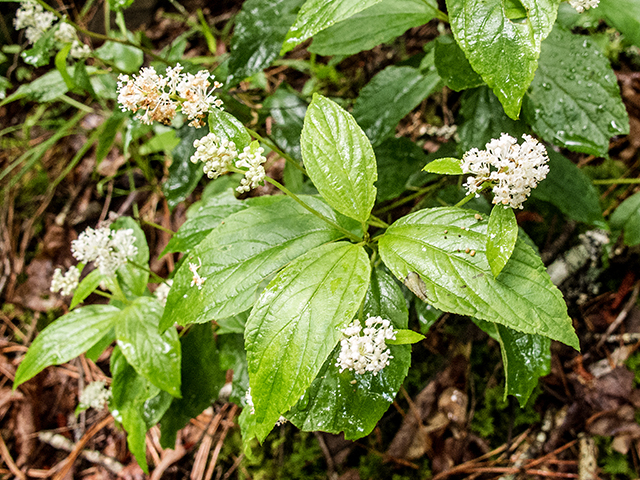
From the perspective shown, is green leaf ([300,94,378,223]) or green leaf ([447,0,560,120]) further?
green leaf ([300,94,378,223])

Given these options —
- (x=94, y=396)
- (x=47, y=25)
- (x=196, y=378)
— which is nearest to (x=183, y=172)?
(x=47, y=25)

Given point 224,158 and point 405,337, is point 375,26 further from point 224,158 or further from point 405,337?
point 405,337

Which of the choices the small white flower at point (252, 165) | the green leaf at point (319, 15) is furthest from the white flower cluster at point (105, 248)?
the green leaf at point (319, 15)

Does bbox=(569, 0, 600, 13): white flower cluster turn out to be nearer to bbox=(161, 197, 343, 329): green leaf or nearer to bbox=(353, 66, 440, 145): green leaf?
bbox=(353, 66, 440, 145): green leaf

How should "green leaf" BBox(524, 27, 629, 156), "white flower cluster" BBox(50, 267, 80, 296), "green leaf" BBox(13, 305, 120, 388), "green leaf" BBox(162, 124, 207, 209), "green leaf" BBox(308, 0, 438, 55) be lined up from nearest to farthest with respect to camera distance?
"green leaf" BBox(524, 27, 629, 156) → "green leaf" BBox(308, 0, 438, 55) → "green leaf" BBox(13, 305, 120, 388) → "white flower cluster" BBox(50, 267, 80, 296) → "green leaf" BBox(162, 124, 207, 209)

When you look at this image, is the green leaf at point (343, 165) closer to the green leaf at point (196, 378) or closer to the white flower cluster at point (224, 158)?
the white flower cluster at point (224, 158)

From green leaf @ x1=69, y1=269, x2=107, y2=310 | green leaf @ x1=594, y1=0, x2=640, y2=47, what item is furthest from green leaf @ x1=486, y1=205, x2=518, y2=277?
green leaf @ x1=69, y1=269, x2=107, y2=310
